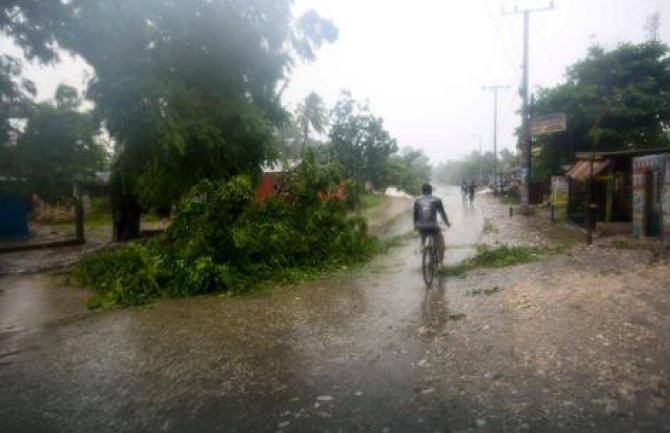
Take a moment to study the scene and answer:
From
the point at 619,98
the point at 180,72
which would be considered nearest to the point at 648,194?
the point at 180,72

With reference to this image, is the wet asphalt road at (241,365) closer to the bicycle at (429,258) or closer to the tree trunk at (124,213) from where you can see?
the bicycle at (429,258)

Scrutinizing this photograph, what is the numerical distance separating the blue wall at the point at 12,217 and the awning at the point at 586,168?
2356cm

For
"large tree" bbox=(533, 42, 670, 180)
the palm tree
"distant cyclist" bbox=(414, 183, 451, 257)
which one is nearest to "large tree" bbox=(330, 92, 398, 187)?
the palm tree

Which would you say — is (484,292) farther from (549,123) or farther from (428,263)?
(549,123)

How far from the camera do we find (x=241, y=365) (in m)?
5.57

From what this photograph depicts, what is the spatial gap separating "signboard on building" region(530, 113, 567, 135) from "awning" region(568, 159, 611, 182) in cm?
208

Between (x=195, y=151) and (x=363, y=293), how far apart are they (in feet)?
31.0

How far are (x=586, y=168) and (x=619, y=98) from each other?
35.5 feet

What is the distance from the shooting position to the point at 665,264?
9586mm

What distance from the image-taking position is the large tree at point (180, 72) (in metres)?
11.7

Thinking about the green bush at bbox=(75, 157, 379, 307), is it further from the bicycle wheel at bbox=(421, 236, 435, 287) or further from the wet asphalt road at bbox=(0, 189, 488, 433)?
the bicycle wheel at bbox=(421, 236, 435, 287)

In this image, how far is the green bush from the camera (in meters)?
9.44

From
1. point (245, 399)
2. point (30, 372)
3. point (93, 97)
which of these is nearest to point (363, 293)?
point (245, 399)

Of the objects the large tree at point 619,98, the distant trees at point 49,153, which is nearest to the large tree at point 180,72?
the distant trees at point 49,153
